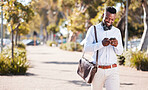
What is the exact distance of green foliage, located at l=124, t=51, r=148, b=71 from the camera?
13500 mm

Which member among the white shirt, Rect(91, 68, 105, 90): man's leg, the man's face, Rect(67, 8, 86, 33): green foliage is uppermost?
Rect(67, 8, 86, 33): green foliage

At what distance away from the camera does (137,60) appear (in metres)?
13.8

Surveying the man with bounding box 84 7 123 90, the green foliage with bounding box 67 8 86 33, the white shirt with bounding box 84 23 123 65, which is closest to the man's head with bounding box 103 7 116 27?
the man with bounding box 84 7 123 90

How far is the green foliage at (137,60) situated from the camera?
1350cm

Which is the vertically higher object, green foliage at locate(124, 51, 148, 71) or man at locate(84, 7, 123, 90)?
man at locate(84, 7, 123, 90)

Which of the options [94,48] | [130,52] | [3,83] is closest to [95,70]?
[94,48]

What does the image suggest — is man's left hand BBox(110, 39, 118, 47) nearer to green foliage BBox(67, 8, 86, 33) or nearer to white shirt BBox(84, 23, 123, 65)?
white shirt BBox(84, 23, 123, 65)

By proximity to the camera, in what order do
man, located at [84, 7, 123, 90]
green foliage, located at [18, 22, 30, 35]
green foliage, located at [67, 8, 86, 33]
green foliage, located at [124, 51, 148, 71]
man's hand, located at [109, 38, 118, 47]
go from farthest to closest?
green foliage, located at [67, 8, 86, 33], green foliage, located at [18, 22, 30, 35], green foliage, located at [124, 51, 148, 71], man, located at [84, 7, 123, 90], man's hand, located at [109, 38, 118, 47]

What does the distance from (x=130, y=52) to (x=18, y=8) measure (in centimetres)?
622

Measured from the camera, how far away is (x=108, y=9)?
4.11 m

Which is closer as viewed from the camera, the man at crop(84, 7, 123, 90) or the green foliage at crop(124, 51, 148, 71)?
the man at crop(84, 7, 123, 90)

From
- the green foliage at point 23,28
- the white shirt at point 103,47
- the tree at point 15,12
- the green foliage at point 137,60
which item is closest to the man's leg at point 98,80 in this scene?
the white shirt at point 103,47

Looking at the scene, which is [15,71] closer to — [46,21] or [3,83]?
[3,83]

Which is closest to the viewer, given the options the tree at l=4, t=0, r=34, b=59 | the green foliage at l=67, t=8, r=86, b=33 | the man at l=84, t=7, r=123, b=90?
the man at l=84, t=7, r=123, b=90
